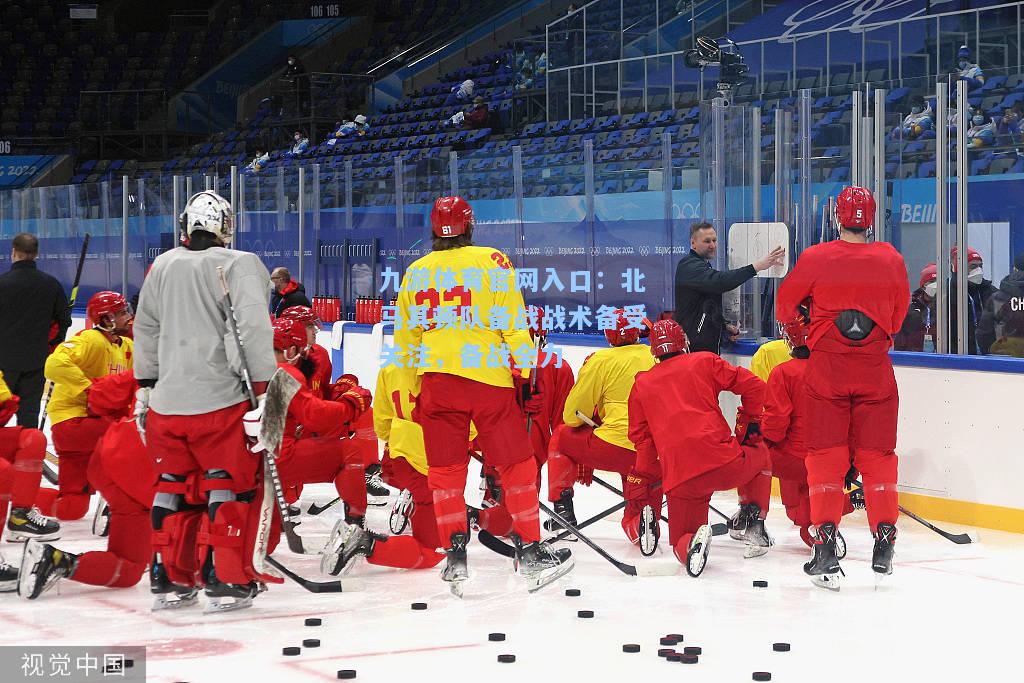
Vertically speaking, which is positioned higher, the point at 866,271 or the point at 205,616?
the point at 866,271

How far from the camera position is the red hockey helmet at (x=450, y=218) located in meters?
5.22

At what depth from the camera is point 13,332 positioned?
7211mm

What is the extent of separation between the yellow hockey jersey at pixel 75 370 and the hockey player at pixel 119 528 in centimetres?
104

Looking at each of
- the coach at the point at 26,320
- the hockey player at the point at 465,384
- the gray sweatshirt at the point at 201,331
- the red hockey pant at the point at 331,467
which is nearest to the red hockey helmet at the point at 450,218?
the hockey player at the point at 465,384

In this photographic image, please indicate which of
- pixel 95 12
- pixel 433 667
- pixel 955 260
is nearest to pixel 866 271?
pixel 955 260

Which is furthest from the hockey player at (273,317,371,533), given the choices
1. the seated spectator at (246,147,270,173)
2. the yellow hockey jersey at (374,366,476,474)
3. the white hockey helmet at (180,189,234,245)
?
the seated spectator at (246,147,270,173)

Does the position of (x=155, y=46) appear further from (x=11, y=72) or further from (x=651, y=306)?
(x=651, y=306)

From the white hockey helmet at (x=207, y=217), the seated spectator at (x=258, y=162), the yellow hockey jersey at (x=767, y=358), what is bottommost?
the yellow hockey jersey at (x=767, y=358)

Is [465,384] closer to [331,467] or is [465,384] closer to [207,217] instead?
[331,467]

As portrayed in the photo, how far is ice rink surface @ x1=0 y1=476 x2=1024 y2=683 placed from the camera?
410 centimetres

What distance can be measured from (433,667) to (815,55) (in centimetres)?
823

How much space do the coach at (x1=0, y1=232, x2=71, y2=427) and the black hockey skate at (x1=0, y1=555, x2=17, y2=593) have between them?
233 cm

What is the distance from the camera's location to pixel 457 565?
17.0ft

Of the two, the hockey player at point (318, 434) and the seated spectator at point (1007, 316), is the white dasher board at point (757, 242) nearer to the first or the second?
the seated spectator at point (1007, 316)
